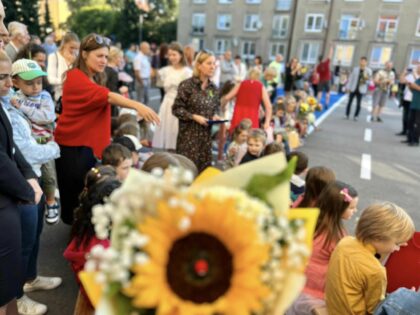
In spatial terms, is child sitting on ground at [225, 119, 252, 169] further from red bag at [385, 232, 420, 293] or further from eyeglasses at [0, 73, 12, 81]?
eyeglasses at [0, 73, 12, 81]

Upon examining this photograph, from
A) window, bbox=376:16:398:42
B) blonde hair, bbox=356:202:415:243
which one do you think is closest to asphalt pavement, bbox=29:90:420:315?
blonde hair, bbox=356:202:415:243

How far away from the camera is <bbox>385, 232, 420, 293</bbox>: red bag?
2436mm

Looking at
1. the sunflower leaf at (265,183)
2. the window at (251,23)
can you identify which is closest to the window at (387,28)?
the window at (251,23)

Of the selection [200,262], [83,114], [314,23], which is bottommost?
[83,114]

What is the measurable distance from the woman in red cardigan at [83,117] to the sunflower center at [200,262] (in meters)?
1.79

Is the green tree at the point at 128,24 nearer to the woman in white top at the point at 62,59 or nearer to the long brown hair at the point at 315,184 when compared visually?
the woman in white top at the point at 62,59

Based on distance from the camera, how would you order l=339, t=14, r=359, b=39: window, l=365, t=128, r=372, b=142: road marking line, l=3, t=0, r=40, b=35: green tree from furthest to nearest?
l=339, t=14, r=359, b=39: window
l=3, t=0, r=40, b=35: green tree
l=365, t=128, r=372, b=142: road marking line

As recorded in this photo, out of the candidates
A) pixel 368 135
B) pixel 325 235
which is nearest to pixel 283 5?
pixel 368 135

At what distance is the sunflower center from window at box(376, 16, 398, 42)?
36883 millimetres

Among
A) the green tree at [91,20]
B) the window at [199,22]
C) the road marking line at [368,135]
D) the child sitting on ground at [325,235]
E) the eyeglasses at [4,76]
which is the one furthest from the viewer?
the green tree at [91,20]

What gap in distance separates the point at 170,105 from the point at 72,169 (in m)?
2.32

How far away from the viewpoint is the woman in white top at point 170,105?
16.8 ft

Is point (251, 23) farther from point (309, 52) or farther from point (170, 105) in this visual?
point (170, 105)

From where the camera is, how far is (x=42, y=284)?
9.18ft
